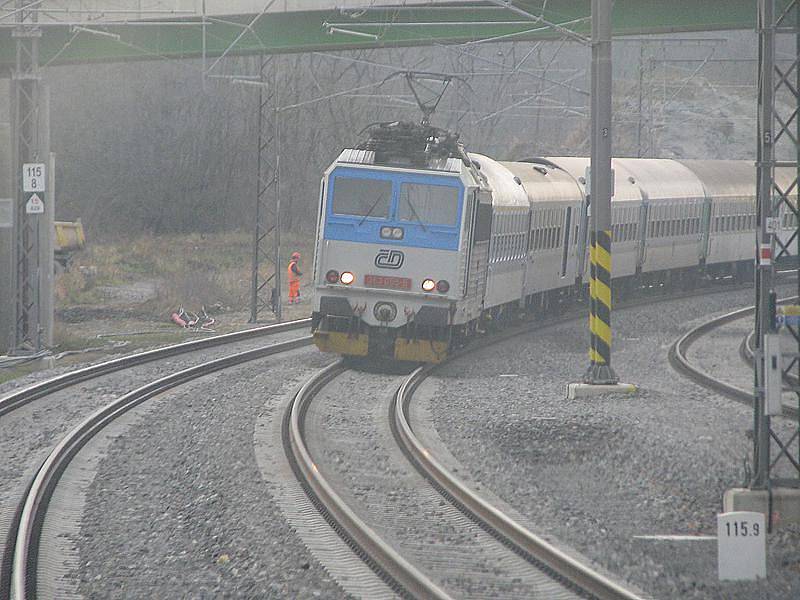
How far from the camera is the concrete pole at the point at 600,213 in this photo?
15562 millimetres

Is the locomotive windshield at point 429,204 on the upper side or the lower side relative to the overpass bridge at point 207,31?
lower

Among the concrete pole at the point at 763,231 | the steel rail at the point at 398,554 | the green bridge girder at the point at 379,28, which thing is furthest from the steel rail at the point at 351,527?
the green bridge girder at the point at 379,28

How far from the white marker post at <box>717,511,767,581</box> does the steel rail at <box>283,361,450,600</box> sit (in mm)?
1848

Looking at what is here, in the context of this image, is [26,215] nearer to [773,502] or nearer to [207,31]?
[207,31]

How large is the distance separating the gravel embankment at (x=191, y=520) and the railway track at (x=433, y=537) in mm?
421

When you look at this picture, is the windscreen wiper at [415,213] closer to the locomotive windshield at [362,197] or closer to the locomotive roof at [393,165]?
the locomotive windshield at [362,197]

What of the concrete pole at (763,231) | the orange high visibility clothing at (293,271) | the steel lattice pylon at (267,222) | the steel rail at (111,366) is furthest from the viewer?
the orange high visibility clothing at (293,271)

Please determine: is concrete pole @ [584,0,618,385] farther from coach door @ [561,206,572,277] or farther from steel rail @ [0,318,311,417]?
coach door @ [561,206,572,277]

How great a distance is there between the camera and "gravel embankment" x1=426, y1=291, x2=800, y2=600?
860 centimetres

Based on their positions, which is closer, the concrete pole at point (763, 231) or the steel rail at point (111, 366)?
the concrete pole at point (763, 231)

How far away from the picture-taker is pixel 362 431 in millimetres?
13688

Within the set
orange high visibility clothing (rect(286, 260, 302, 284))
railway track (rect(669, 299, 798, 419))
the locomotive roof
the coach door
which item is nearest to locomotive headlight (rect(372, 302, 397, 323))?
the locomotive roof

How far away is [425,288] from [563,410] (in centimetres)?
341

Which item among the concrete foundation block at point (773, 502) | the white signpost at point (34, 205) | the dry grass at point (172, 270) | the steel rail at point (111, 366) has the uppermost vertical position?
the white signpost at point (34, 205)
